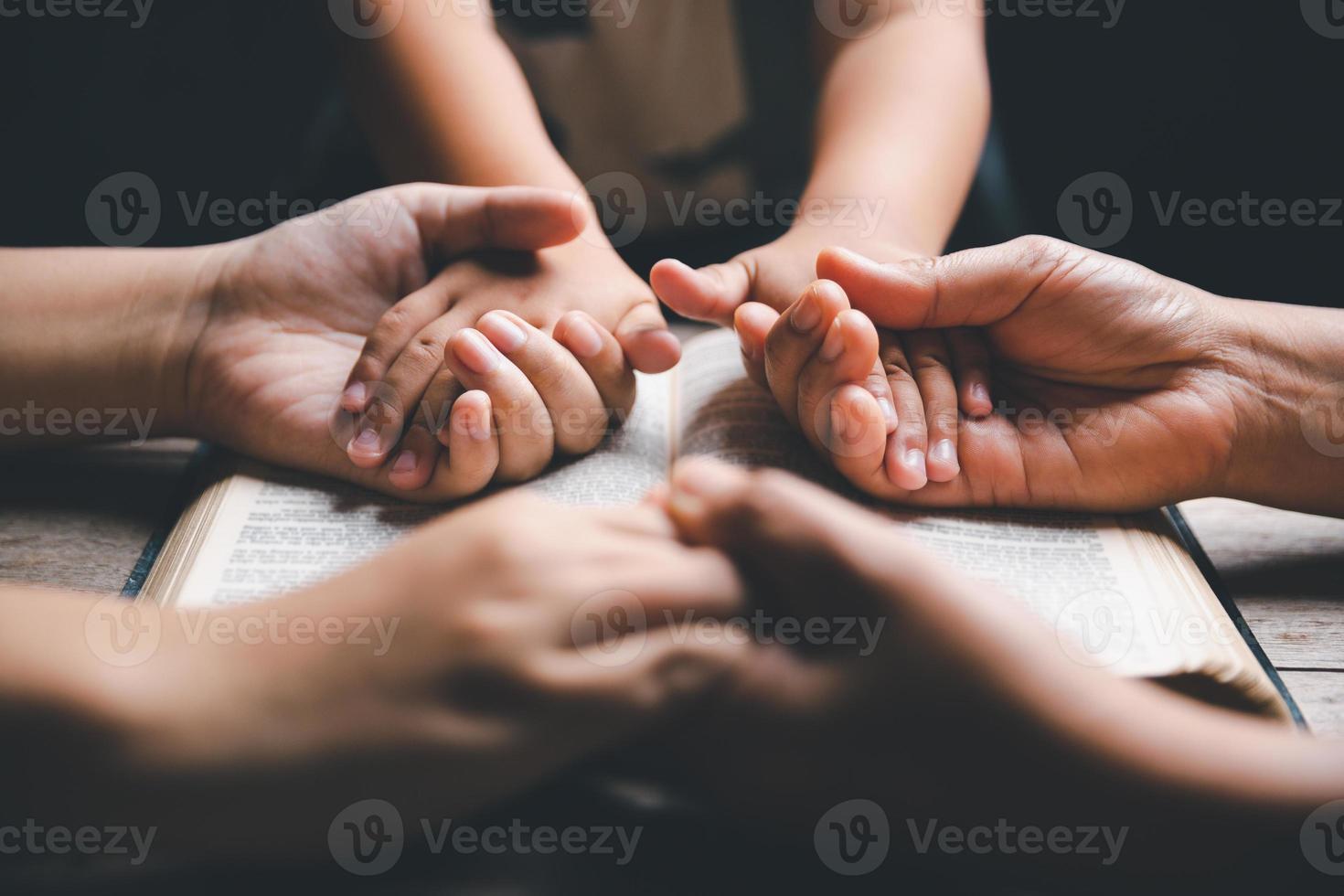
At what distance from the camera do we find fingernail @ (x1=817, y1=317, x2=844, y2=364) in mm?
554

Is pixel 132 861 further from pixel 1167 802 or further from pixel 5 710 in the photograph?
pixel 1167 802

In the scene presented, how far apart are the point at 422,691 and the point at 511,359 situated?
268 mm

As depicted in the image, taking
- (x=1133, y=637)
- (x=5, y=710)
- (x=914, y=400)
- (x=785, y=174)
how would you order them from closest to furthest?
1. (x=5, y=710)
2. (x=1133, y=637)
3. (x=914, y=400)
4. (x=785, y=174)

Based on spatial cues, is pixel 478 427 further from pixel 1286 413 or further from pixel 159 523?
pixel 1286 413

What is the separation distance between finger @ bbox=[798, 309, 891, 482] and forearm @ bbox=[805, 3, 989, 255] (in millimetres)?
217

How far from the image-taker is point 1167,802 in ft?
1.22

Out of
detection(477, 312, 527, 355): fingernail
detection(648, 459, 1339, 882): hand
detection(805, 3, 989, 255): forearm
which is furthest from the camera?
detection(805, 3, 989, 255): forearm

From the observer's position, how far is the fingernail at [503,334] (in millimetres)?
588

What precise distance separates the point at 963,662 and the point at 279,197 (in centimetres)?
103

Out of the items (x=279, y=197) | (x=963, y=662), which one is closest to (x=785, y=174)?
(x=279, y=197)

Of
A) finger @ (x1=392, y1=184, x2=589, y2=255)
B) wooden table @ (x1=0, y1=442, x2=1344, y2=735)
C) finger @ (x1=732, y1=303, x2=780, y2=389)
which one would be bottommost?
wooden table @ (x1=0, y1=442, x2=1344, y2=735)

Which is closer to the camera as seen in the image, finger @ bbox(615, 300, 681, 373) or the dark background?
finger @ bbox(615, 300, 681, 373)

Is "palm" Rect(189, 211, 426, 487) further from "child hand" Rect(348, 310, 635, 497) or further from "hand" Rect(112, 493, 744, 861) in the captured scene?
"hand" Rect(112, 493, 744, 861)

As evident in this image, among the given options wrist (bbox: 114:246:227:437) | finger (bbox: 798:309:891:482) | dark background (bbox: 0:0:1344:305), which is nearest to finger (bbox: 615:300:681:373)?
finger (bbox: 798:309:891:482)
